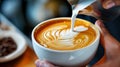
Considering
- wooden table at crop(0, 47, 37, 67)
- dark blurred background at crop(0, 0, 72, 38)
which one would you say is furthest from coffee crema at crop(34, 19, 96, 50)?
dark blurred background at crop(0, 0, 72, 38)

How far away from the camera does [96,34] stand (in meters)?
0.49

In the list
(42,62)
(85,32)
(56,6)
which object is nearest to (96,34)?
(85,32)

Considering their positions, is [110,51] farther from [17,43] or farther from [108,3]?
[17,43]

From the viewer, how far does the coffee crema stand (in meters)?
0.47

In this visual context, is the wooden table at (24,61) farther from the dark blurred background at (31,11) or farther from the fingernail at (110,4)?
the fingernail at (110,4)

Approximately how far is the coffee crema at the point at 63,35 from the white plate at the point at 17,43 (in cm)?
35

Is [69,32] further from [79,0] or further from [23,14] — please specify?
[23,14]

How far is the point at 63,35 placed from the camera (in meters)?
0.49

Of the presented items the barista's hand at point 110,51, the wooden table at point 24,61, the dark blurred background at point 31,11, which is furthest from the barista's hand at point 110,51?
the dark blurred background at point 31,11

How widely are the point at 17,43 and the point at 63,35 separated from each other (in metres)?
0.45

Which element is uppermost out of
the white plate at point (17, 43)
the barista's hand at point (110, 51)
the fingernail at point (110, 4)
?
the fingernail at point (110, 4)

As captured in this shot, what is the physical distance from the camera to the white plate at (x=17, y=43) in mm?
826

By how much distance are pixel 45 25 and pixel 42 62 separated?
11cm

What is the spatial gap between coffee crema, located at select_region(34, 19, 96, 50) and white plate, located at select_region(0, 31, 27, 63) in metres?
0.35
